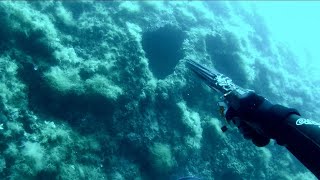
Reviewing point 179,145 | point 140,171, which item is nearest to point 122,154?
point 140,171

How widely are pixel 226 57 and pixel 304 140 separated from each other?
11.2m

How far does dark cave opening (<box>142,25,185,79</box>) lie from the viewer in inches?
446

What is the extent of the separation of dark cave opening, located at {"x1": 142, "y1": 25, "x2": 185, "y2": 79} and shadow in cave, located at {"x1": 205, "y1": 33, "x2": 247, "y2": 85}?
1.60 m

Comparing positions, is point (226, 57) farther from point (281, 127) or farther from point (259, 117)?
point (281, 127)

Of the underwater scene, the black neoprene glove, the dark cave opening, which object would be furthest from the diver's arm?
the dark cave opening

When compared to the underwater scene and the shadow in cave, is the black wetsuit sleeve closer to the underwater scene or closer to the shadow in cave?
the underwater scene

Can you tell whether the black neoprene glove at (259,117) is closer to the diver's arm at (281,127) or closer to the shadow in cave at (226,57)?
the diver's arm at (281,127)

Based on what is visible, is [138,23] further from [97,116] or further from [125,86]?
[97,116]

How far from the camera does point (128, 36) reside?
10336 mm

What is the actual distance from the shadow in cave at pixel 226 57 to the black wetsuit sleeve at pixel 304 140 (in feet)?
34.4

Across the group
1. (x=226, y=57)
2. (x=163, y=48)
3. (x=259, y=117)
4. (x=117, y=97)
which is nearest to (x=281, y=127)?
(x=259, y=117)

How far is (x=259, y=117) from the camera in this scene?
2.79m

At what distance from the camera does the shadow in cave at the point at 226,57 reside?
1291cm

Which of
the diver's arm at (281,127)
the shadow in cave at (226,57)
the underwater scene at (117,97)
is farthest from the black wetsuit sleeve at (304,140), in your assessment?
the shadow in cave at (226,57)
